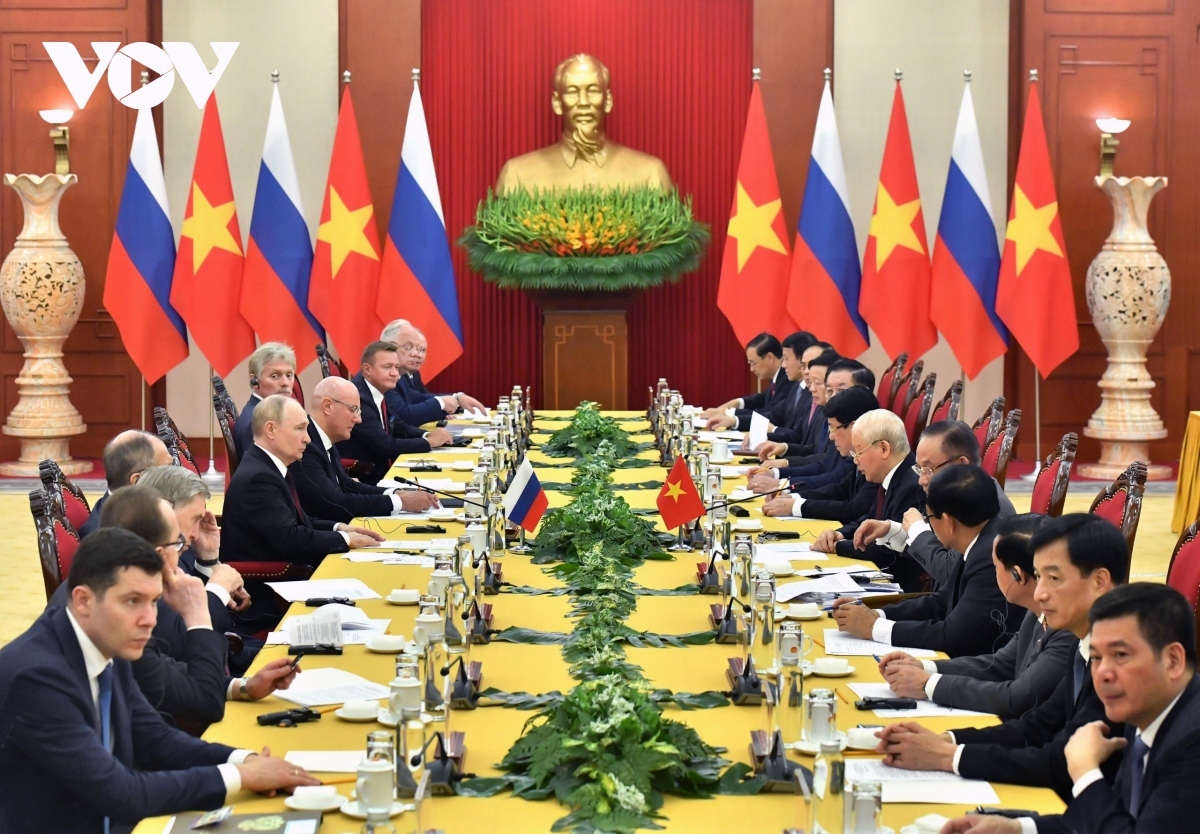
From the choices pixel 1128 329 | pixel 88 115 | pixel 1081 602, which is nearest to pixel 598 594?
pixel 1081 602

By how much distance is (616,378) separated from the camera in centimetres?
1136

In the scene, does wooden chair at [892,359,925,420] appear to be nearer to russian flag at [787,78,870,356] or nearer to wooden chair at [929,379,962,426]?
wooden chair at [929,379,962,426]

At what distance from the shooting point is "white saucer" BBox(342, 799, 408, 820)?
115 inches

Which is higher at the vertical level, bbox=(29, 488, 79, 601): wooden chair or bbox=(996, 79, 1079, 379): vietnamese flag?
bbox=(996, 79, 1079, 379): vietnamese flag

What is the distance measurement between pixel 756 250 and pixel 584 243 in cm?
143

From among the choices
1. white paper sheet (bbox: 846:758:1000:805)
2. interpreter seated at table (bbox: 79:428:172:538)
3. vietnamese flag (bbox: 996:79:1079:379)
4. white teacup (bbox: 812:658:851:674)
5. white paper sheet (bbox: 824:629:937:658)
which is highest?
vietnamese flag (bbox: 996:79:1079:379)

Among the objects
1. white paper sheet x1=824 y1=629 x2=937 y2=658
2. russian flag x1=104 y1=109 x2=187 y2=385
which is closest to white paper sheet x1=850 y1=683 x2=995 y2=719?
white paper sheet x1=824 y1=629 x2=937 y2=658

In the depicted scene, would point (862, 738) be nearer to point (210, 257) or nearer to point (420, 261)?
point (420, 261)

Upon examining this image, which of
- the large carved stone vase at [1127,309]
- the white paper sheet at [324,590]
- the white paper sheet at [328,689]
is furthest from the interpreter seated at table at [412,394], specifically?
the white paper sheet at [328,689]

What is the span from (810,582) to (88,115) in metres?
8.38

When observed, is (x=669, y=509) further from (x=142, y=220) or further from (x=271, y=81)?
(x=271, y=81)

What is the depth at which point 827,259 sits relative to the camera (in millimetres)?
11328

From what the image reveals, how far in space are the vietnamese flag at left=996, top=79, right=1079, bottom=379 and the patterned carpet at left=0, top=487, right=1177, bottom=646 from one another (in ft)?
3.73

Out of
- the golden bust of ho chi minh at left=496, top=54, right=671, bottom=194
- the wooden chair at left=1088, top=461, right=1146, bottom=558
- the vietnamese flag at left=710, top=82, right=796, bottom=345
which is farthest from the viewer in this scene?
the golden bust of ho chi minh at left=496, top=54, right=671, bottom=194
